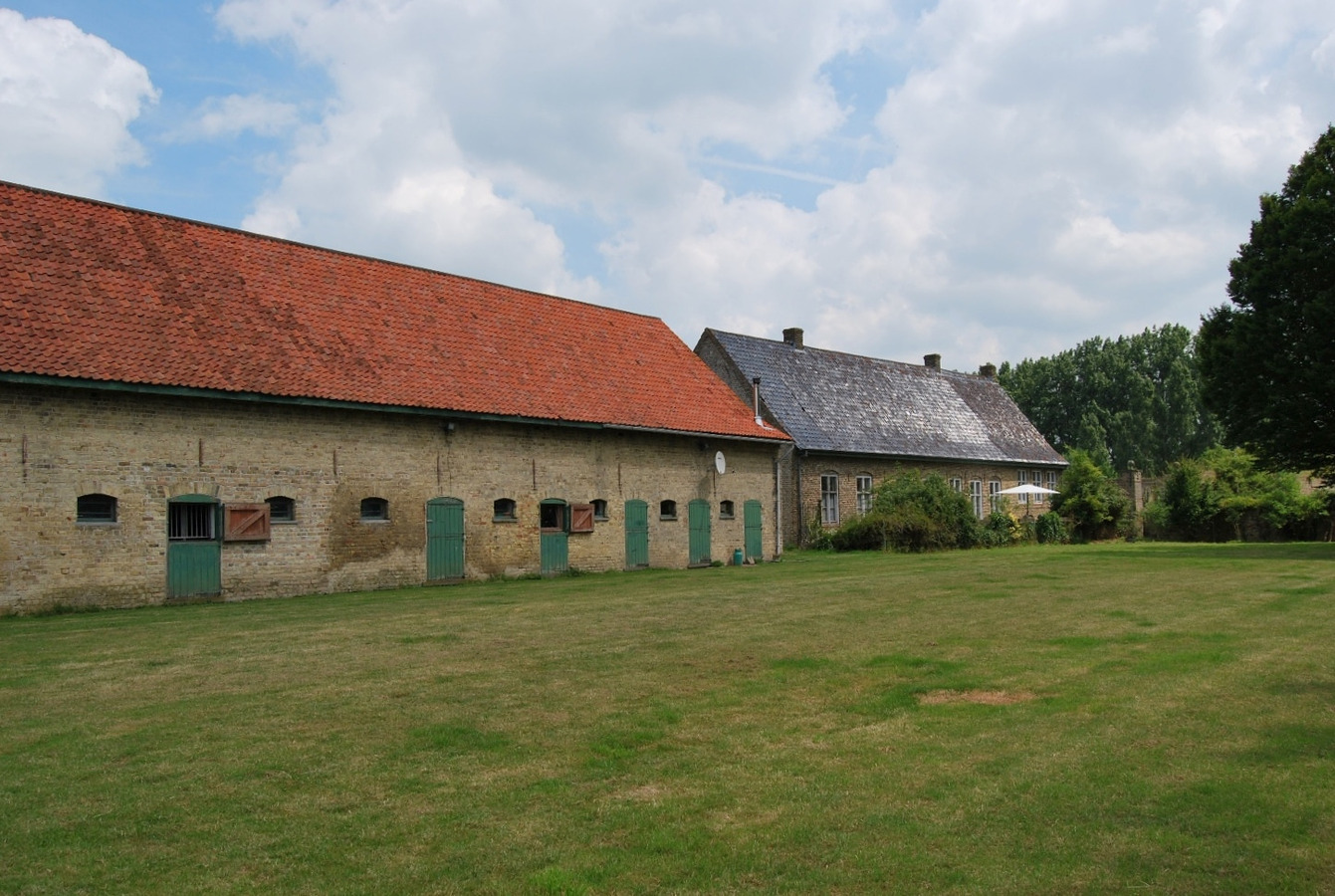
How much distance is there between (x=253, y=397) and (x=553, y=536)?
22.6 ft

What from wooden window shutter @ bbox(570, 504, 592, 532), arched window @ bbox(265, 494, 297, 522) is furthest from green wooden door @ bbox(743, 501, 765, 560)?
arched window @ bbox(265, 494, 297, 522)

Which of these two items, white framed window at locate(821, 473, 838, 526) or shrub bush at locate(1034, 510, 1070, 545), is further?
shrub bush at locate(1034, 510, 1070, 545)

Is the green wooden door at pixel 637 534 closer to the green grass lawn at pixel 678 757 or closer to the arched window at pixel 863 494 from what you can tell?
the green grass lawn at pixel 678 757

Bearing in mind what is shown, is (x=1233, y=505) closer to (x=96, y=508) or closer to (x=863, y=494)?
(x=863, y=494)

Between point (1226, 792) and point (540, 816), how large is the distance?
3451mm

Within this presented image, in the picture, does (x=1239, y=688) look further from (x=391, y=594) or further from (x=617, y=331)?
(x=617, y=331)

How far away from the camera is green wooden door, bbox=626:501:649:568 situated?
22625 millimetres

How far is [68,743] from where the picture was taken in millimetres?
6441

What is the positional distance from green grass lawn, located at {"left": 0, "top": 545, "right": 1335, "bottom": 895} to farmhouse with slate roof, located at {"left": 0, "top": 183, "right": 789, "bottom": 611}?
11.8 ft

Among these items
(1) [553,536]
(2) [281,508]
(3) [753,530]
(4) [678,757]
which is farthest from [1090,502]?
(4) [678,757]

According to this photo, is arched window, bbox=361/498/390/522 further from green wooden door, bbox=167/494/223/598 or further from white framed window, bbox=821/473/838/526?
white framed window, bbox=821/473/838/526

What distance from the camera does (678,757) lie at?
20.0 ft

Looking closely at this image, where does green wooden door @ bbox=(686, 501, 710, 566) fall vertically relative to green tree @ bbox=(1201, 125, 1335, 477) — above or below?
below

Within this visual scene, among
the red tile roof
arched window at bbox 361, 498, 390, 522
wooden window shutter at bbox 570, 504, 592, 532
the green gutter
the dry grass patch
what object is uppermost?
the red tile roof
